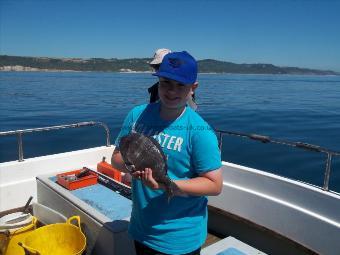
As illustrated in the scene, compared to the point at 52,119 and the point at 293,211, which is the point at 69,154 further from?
the point at 52,119

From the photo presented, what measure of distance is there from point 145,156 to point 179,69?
52cm

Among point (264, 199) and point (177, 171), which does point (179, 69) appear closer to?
point (177, 171)

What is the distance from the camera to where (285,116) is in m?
22.6

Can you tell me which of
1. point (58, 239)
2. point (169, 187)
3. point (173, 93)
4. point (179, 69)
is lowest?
point (58, 239)

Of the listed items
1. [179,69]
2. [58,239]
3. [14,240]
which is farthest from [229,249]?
[179,69]

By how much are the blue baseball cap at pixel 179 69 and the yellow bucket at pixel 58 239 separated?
2.20 m

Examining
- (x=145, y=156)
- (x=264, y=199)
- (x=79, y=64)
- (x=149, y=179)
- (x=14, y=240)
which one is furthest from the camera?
(x=79, y=64)

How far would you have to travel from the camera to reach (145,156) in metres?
1.86

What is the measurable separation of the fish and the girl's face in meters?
0.23

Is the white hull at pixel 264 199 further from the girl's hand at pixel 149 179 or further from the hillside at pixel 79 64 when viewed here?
the hillside at pixel 79 64

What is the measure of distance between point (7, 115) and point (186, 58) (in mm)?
23079

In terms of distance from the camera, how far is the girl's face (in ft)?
6.11

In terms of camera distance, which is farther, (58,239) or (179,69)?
(58,239)

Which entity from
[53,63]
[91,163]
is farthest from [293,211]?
[53,63]
